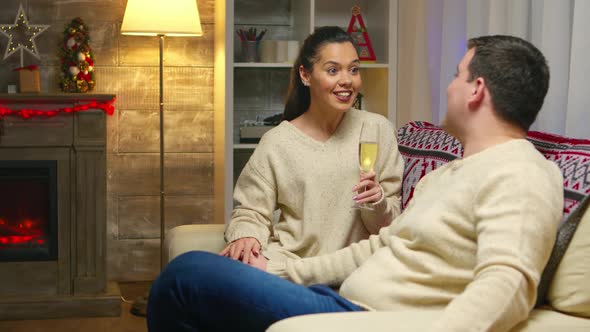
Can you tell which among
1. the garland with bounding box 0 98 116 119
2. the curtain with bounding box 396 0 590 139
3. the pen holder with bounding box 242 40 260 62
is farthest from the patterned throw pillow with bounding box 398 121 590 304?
the garland with bounding box 0 98 116 119

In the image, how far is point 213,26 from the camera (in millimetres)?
4719

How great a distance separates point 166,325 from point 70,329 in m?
2.17

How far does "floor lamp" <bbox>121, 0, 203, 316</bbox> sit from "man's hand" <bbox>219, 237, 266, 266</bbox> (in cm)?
167

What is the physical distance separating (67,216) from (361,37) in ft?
5.33

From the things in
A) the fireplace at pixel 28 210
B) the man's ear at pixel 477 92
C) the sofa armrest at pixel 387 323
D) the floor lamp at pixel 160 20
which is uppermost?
the floor lamp at pixel 160 20

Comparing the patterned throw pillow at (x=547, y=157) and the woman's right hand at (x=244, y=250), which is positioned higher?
the patterned throw pillow at (x=547, y=157)

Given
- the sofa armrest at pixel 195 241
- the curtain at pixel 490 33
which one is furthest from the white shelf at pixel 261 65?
the sofa armrest at pixel 195 241

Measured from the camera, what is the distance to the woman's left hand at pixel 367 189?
7.57 ft

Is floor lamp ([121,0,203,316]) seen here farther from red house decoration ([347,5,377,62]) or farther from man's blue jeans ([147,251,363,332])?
man's blue jeans ([147,251,363,332])

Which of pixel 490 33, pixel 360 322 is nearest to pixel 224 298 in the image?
pixel 360 322

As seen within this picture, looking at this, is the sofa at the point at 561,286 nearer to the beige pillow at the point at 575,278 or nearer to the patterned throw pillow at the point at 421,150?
the beige pillow at the point at 575,278

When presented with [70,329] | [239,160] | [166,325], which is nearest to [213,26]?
[239,160]

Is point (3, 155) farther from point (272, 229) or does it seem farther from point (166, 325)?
point (166, 325)

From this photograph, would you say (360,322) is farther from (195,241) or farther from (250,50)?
(250,50)
